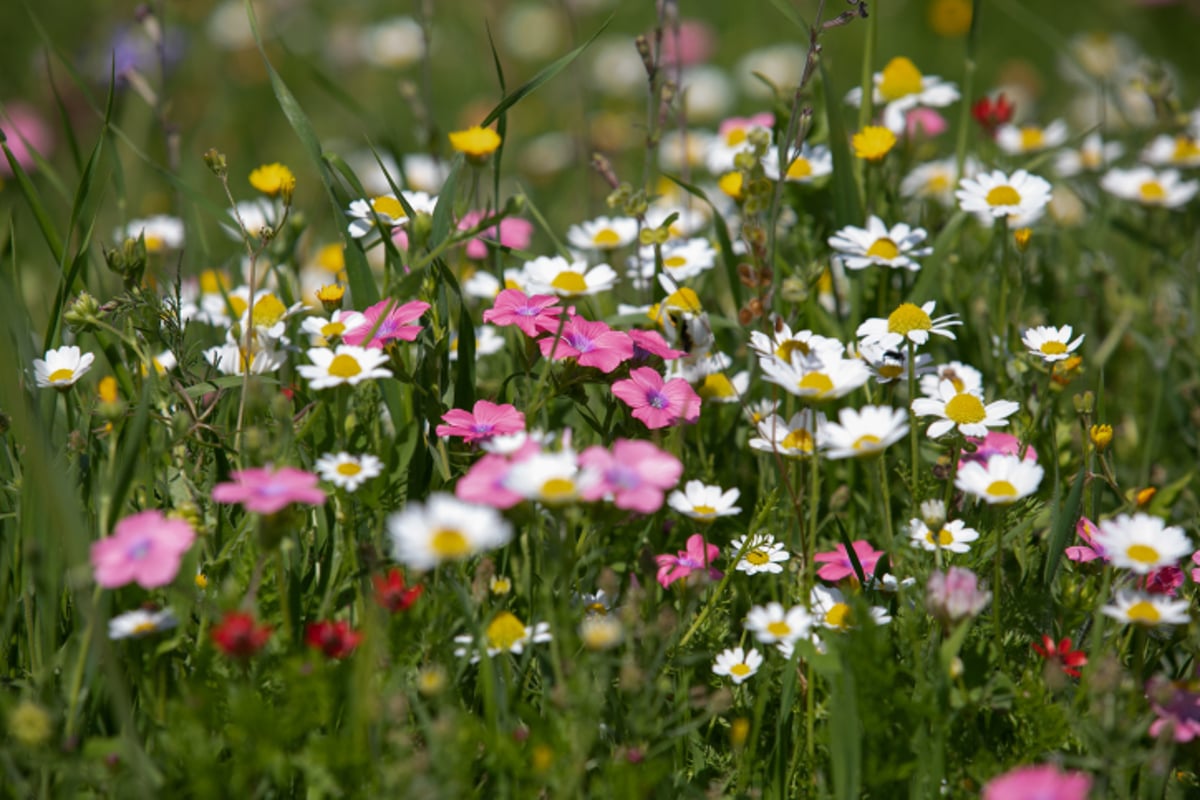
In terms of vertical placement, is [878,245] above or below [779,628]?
above

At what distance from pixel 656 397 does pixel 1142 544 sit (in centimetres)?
63

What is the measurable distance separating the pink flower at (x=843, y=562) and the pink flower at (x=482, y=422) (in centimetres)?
48

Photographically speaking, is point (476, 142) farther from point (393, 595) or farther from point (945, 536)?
point (945, 536)

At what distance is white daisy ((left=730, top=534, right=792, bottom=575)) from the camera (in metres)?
1.57

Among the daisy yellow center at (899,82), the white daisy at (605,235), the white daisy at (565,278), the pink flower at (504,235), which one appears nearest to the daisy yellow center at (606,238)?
the white daisy at (605,235)

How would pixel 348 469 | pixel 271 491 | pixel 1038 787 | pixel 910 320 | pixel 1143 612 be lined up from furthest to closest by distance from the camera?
pixel 910 320, pixel 348 469, pixel 1143 612, pixel 271 491, pixel 1038 787

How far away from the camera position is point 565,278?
162 cm

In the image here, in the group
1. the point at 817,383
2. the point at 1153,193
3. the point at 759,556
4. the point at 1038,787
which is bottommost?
the point at 1038,787

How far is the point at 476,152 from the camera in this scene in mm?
1711

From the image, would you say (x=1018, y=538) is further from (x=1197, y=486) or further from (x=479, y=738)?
(x=479, y=738)

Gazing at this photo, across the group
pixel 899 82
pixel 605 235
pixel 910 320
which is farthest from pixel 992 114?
pixel 910 320

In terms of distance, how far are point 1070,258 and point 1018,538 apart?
52.1 inches

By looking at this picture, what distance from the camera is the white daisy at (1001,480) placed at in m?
1.39

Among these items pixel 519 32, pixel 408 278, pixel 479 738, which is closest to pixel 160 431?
pixel 408 278
